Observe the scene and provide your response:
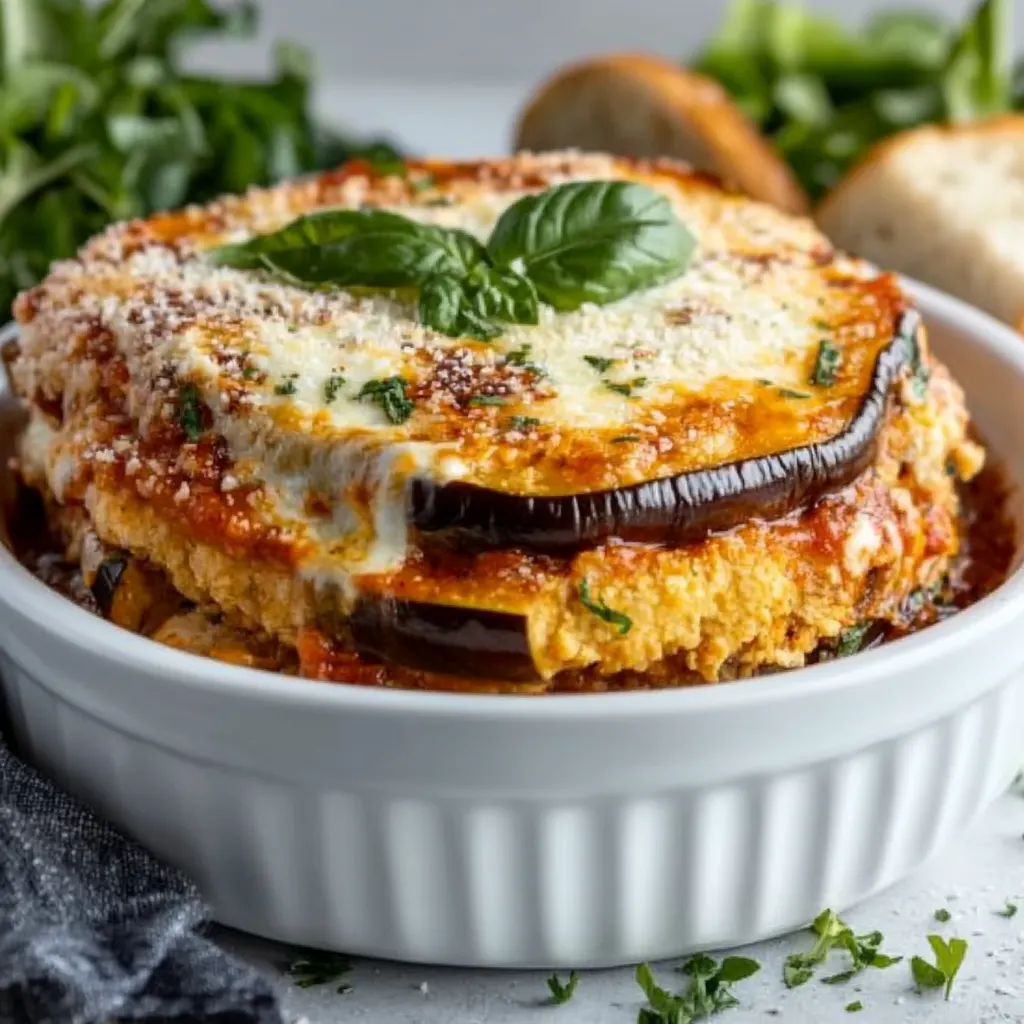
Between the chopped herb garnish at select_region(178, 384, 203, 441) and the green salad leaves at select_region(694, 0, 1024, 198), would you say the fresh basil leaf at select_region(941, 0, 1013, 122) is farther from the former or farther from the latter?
the chopped herb garnish at select_region(178, 384, 203, 441)

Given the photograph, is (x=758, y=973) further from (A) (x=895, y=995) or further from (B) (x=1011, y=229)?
(B) (x=1011, y=229)

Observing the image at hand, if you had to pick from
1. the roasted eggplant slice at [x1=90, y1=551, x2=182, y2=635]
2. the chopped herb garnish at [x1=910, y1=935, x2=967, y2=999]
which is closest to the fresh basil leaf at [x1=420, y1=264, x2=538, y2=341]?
the roasted eggplant slice at [x1=90, y1=551, x2=182, y2=635]

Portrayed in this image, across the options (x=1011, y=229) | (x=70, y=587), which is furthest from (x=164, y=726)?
(x=1011, y=229)

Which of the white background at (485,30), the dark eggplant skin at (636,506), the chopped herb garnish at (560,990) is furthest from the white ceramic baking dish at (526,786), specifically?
the white background at (485,30)

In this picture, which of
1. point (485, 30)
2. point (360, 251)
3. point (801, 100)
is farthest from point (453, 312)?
point (485, 30)

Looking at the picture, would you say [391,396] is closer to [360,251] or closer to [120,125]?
[360,251]

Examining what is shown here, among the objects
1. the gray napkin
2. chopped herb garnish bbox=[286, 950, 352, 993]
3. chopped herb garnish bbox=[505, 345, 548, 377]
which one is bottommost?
chopped herb garnish bbox=[286, 950, 352, 993]
